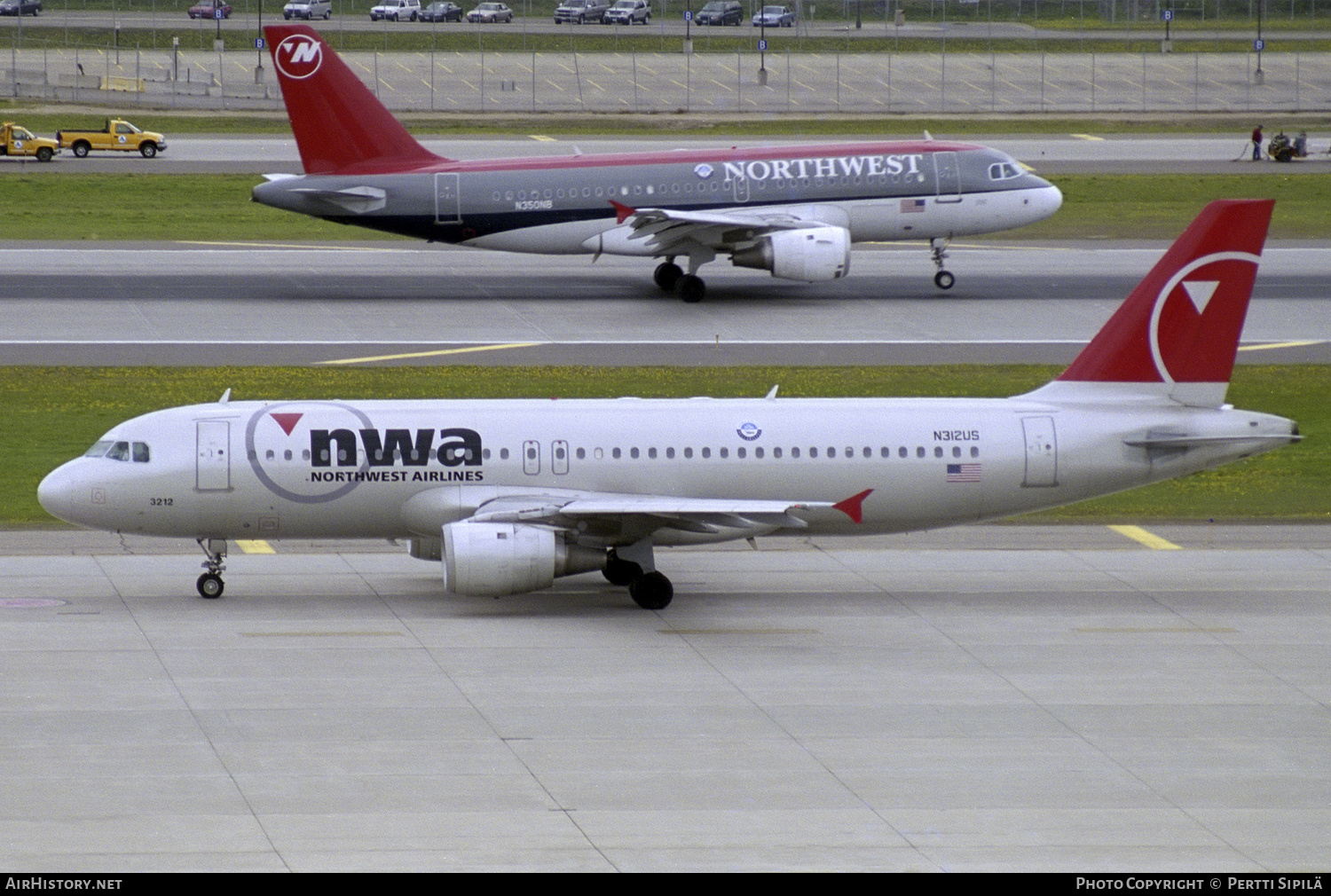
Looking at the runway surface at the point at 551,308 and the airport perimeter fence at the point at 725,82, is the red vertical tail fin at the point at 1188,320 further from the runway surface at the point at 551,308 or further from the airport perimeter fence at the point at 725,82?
the airport perimeter fence at the point at 725,82

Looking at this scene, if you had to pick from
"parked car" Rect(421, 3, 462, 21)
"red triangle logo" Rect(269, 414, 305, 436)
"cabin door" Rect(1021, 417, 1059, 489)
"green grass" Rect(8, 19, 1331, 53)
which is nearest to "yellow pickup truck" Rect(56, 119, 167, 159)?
"green grass" Rect(8, 19, 1331, 53)

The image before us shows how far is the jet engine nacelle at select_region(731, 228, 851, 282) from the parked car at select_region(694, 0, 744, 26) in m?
95.1

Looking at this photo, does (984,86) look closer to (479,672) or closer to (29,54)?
(29,54)

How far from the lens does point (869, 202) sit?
61.4 m

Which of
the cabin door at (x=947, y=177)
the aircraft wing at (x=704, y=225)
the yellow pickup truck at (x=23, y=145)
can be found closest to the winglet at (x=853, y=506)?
the aircraft wing at (x=704, y=225)

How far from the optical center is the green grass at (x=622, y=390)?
41188 millimetres

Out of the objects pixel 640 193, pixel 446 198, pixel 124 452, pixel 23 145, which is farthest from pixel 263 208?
pixel 124 452

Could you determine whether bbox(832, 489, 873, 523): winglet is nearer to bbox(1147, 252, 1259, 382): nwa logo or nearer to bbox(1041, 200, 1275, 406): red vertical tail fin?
bbox(1041, 200, 1275, 406): red vertical tail fin

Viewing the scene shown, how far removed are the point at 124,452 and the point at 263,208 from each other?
172ft

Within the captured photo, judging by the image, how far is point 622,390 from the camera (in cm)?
4812

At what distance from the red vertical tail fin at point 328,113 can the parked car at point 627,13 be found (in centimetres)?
9230

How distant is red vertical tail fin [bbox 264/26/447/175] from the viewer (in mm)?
58906

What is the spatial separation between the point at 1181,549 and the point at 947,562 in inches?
192

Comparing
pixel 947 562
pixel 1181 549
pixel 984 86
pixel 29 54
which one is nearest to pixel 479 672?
pixel 947 562
